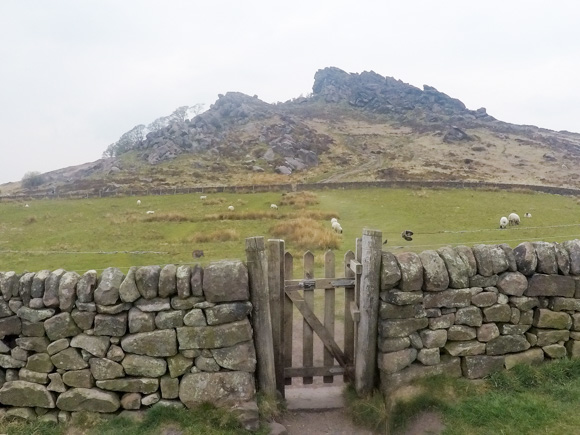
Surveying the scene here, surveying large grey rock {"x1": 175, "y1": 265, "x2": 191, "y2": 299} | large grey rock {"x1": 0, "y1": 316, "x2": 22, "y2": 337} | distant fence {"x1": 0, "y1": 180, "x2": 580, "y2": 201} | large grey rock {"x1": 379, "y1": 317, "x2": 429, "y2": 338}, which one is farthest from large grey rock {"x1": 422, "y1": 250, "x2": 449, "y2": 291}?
distant fence {"x1": 0, "y1": 180, "x2": 580, "y2": 201}

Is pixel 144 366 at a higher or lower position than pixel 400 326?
lower

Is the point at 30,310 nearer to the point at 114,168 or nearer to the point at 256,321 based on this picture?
the point at 256,321

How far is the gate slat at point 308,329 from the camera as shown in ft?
19.5

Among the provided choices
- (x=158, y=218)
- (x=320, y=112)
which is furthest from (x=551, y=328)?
(x=320, y=112)

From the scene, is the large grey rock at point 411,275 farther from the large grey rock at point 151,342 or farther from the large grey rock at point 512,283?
the large grey rock at point 151,342

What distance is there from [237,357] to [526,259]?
423cm

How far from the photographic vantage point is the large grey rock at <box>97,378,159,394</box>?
5344mm

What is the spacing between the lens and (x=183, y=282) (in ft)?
17.1

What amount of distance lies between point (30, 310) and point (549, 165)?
285 ft

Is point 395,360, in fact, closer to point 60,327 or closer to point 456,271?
point 456,271

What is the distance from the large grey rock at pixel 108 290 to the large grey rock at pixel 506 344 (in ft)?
16.9

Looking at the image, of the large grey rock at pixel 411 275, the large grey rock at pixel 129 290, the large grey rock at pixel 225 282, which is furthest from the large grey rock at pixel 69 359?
the large grey rock at pixel 411 275

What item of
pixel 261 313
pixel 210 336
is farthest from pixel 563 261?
pixel 210 336

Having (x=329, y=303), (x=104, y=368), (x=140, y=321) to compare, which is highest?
(x=140, y=321)
